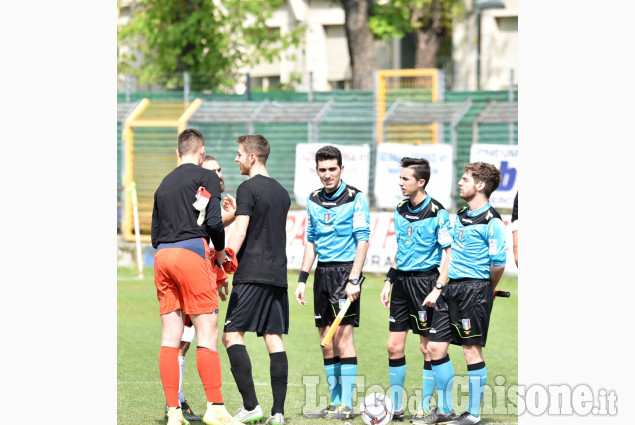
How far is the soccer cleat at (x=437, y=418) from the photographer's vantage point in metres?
7.80

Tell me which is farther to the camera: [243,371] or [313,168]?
[313,168]

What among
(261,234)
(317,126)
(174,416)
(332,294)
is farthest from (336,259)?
(317,126)

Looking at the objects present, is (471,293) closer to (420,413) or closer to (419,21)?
(420,413)

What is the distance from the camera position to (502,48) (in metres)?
34.6

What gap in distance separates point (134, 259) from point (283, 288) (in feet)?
40.8

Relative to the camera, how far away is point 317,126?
1964 centimetres

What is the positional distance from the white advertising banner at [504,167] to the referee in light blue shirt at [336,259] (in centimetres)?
934

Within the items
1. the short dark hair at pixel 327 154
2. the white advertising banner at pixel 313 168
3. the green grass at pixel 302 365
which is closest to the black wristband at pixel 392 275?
the short dark hair at pixel 327 154

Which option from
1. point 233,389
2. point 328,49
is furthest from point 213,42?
point 233,389

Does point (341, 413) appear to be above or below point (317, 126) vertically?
below

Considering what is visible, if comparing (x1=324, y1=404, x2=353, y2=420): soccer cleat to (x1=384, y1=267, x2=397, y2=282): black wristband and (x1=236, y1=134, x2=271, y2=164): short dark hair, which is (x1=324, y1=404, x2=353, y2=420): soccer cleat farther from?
(x1=236, y1=134, x2=271, y2=164): short dark hair

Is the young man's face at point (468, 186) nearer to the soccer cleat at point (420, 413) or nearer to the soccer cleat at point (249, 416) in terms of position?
the soccer cleat at point (420, 413)

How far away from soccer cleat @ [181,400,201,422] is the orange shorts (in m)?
1.08

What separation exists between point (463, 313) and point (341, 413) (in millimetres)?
1226
